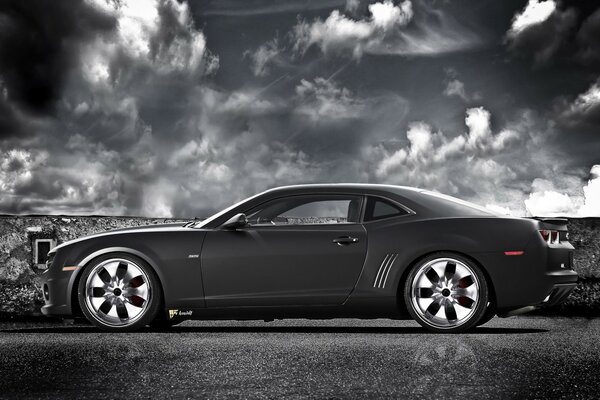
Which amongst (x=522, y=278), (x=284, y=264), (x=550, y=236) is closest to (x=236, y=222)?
(x=284, y=264)

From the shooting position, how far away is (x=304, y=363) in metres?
5.27

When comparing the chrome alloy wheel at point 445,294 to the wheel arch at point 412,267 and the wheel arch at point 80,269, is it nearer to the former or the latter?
the wheel arch at point 412,267

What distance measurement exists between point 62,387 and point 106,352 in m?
1.34

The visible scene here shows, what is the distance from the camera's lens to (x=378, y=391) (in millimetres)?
4305

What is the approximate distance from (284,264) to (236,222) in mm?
552

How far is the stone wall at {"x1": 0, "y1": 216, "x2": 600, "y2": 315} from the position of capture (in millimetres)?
9227

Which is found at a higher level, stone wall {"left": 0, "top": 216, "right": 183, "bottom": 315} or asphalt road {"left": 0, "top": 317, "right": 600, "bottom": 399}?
stone wall {"left": 0, "top": 216, "right": 183, "bottom": 315}

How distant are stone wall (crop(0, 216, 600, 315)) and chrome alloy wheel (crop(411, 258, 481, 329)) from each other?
289 centimetres

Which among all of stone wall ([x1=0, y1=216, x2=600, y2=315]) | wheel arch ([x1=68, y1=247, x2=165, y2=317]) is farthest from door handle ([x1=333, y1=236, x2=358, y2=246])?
stone wall ([x1=0, y1=216, x2=600, y2=315])

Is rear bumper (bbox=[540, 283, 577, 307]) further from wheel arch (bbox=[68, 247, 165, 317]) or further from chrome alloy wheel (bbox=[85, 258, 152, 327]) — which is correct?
wheel arch (bbox=[68, 247, 165, 317])

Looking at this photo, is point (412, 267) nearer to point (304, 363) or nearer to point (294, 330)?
point (294, 330)

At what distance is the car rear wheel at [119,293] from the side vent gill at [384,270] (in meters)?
1.86

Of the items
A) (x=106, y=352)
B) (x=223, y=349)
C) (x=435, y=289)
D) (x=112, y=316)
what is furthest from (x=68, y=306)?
(x=435, y=289)

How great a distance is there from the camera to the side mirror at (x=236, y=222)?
690 centimetres
